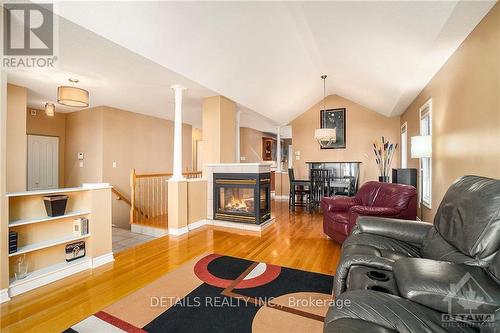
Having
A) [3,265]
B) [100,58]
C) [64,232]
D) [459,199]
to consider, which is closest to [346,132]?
[459,199]

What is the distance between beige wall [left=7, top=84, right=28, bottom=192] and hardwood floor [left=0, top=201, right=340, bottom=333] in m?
2.30

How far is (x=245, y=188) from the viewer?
4219mm

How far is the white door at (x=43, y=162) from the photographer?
4.96m

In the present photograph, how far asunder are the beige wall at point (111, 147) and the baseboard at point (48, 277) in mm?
3006

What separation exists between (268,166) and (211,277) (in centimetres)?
248

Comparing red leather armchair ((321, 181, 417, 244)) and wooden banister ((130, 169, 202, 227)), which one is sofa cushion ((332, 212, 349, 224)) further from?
wooden banister ((130, 169, 202, 227))

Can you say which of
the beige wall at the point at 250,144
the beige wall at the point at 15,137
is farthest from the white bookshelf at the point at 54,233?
the beige wall at the point at 250,144

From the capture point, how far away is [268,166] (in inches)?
175

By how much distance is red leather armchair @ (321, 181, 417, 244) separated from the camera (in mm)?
2715

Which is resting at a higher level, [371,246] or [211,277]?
[371,246]

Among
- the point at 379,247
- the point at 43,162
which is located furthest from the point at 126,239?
the point at 379,247

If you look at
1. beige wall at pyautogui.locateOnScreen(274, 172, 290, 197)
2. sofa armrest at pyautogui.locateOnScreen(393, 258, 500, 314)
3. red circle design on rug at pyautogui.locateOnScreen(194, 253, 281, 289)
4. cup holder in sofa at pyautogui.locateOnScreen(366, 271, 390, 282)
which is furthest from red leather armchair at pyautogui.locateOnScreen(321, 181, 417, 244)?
beige wall at pyautogui.locateOnScreen(274, 172, 290, 197)

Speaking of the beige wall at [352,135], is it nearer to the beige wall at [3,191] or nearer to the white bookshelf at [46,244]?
the white bookshelf at [46,244]

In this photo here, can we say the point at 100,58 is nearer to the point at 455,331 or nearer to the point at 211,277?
the point at 211,277
